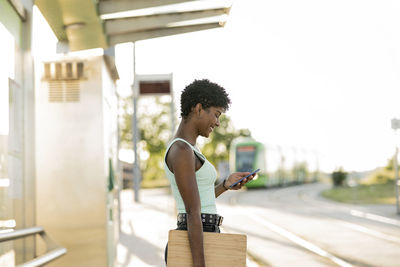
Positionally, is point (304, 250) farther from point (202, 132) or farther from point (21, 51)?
point (202, 132)

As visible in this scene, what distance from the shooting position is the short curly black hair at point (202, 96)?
3.05 meters

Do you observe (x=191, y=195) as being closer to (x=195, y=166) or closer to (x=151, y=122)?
(x=195, y=166)

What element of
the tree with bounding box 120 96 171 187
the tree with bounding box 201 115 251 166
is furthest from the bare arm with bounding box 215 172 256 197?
the tree with bounding box 201 115 251 166

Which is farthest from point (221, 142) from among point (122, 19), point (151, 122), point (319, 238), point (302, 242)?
point (122, 19)

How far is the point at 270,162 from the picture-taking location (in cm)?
4134

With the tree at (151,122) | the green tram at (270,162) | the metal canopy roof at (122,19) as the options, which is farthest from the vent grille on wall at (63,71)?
the tree at (151,122)

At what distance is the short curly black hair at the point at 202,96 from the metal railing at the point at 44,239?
7.05 ft

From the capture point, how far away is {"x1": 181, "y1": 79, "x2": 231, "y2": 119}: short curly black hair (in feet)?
10.00

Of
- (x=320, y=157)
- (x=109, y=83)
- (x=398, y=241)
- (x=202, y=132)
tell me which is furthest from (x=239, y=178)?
(x=320, y=157)

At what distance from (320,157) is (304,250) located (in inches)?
2020

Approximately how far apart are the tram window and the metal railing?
31.8 m

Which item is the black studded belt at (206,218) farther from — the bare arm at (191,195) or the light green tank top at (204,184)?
the bare arm at (191,195)

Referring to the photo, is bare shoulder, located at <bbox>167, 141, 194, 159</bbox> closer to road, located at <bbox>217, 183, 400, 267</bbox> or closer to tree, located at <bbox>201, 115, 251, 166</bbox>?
road, located at <bbox>217, 183, 400, 267</bbox>

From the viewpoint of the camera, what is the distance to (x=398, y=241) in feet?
43.2
